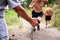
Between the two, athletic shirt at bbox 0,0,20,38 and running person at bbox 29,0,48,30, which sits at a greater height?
athletic shirt at bbox 0,0,20,38

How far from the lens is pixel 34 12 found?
10344 millimetres

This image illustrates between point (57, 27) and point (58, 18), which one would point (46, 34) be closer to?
point (57, 27)

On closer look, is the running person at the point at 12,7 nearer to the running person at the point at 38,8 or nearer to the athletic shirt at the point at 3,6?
the athletic shirt at the point at 3,6

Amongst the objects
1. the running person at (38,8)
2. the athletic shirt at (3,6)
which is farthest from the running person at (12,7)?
the running person at (38,8)

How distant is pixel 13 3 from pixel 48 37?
22.1ft

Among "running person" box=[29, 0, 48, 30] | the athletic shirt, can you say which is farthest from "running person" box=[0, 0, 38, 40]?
"running person" box=[29, 0, 48, 30]

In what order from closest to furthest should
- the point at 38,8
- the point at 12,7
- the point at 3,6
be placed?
the point at 12,7, the point at 3,6, the point at 38,8

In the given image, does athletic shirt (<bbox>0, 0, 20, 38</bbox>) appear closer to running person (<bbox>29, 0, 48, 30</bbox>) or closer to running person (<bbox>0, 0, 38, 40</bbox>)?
running person (<bbox>0, 0, 38, 40</bbox>)

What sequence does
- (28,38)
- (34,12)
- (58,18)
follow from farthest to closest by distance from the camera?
(58,18) < (34,12) < (28,38)

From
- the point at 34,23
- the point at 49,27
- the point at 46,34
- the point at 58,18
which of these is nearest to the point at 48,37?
the point at 46,34

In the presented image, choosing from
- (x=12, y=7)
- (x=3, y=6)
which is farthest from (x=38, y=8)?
(x=12, y=7)

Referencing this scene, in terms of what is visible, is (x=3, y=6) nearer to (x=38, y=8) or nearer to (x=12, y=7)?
(x=12, y=7)

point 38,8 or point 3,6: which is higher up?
A: point 3,6

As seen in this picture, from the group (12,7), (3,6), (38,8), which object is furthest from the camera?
(38,8)
